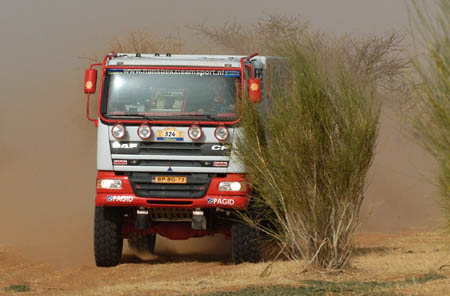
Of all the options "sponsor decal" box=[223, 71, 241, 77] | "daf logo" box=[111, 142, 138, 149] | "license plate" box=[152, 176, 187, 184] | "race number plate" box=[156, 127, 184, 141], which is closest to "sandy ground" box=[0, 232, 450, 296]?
"license plate" box=[152, 176, 187, 184]

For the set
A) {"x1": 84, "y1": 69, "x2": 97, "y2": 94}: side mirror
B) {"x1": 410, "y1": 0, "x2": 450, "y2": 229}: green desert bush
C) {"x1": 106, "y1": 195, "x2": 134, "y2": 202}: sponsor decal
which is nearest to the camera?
{"x1": 410, "y1": 0, "x2": 450, "y2": 229}: green desert bush

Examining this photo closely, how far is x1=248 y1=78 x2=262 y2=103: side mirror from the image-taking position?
43.8 feet

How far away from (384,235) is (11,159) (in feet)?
47.6

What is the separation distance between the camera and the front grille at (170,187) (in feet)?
45.6

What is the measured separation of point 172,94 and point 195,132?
746 mm

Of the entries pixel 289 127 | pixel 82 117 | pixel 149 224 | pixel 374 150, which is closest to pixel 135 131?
pixel 149 224

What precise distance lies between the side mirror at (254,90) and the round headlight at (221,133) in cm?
62

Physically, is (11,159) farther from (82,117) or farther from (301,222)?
(301,222)

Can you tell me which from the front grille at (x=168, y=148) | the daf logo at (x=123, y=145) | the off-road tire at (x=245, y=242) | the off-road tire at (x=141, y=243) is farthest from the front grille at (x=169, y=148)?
the off-road tire at (x=141, y=243)

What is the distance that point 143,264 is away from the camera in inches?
605

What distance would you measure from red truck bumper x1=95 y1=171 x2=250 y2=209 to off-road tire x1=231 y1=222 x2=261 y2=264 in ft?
1.85

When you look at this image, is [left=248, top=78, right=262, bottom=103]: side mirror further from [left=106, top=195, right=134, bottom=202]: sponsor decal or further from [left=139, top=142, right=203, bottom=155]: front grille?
[left=106, top=195, right=134, bottom=202]: sponsor decal

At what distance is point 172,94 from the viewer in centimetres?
1398

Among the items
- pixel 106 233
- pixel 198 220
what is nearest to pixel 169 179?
pixel 198 220
